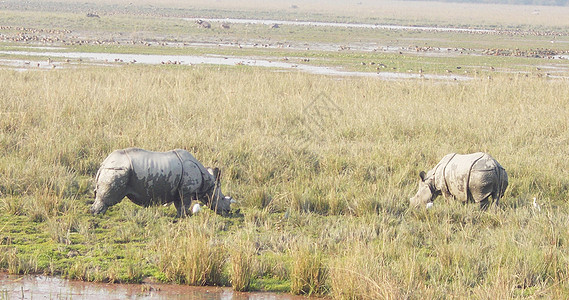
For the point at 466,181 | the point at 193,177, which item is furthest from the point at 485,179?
the point at 193,177

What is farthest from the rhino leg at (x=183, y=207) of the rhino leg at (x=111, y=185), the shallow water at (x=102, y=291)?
the shallow water at (x=102, y=291)

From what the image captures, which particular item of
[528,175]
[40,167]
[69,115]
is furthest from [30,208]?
[528,175]

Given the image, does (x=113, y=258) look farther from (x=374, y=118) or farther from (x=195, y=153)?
(x=374, y=118)

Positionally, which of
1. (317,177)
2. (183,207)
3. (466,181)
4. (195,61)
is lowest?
(195,61)

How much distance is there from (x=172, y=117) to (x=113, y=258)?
512cm

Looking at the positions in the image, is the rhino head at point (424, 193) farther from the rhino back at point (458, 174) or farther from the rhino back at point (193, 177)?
the rhino back at point (193, 177)

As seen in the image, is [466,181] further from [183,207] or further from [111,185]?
[111,185]

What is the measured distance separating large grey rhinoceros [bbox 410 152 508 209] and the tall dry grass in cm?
20

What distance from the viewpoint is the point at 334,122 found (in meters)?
11.8

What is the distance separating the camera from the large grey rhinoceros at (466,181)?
24.4 feet

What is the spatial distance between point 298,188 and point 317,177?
74 cm

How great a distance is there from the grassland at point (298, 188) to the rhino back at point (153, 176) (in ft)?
0.74

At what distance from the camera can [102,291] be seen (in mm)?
5383

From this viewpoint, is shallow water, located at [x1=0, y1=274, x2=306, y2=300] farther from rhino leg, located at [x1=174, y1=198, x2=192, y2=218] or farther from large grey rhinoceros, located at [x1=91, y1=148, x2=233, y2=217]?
rhino leg, located at [x1=174, y1=198, x2=192, y2=218]
